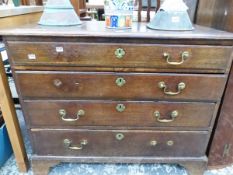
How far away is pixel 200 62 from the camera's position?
2.50ft

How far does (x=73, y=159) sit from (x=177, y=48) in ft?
2.54

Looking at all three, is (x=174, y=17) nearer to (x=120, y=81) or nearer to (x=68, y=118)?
(x=120, y=81)

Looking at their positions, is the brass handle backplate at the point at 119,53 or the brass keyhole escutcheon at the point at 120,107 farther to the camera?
the brass keyhole escutcheon at the point at 120,107

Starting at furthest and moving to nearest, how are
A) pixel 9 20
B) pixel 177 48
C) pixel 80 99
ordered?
pixel 9 20 < pixel 80 99 < pixel 177 48

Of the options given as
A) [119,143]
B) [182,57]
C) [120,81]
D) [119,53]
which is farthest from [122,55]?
[119,143]

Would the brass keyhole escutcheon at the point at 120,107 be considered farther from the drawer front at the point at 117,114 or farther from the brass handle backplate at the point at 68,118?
the brass handle backplate at the point at 68,118

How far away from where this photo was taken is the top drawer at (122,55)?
736mm

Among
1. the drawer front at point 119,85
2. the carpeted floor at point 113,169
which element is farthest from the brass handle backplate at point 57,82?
the carpeted floor at point 113,169

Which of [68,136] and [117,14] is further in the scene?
[68,136]

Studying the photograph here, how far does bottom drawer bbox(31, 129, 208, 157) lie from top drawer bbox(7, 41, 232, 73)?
1.17 ft

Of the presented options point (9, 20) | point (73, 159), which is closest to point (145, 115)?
point (73, 159)

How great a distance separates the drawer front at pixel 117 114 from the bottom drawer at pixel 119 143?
51 millimetres

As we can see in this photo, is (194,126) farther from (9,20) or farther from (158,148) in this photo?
(9,20)

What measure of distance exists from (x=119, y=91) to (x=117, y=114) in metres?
0.13
